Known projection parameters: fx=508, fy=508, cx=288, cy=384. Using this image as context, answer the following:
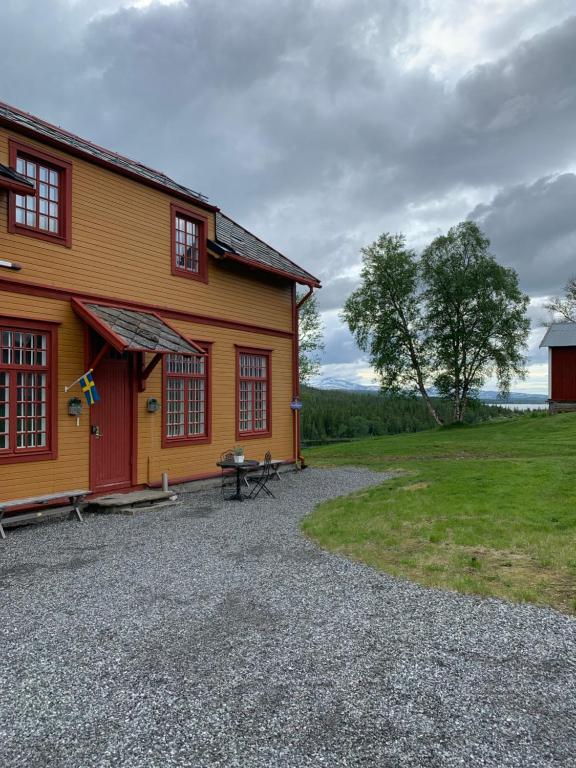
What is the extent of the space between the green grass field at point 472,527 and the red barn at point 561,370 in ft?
49.2

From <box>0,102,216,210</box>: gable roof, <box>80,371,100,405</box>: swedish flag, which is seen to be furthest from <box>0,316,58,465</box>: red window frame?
<box>0,102,216,210</box>: gable roof

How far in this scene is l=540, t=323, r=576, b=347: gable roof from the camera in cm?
2780

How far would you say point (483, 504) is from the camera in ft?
27.6

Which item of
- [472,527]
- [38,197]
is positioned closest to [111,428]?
[38,197]

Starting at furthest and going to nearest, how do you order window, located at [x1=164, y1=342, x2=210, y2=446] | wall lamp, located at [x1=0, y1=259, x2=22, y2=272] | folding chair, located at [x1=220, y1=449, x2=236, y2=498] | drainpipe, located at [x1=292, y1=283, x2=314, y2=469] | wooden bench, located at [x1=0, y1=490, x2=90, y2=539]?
drainpipe, located at [x1=292, y1=283, x2=314, y2=469] → folding chair, located at [x1=220, y1=449, x2=236, y2=498] → window, located at [x1=164, y1=342, x2=210, y2=446] → wall lamp, located at [x1=0, y1=259, x2=22, y2=272] → wooden bench, located at [x1=0, y1=490, x2=90, y2=539]

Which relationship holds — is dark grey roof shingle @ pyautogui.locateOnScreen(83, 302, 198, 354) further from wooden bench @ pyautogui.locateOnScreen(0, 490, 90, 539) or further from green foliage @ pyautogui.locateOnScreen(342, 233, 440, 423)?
green foliage @ pyautogui.locateOnScreen(342, 233, 440, 423)

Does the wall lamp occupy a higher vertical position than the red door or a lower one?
higher

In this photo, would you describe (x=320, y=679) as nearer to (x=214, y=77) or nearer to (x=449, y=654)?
(x=449, y=654)

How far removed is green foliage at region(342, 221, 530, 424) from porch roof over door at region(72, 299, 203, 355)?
20340 mm

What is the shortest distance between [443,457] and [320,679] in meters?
14.2

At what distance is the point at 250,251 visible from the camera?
42.2 feet

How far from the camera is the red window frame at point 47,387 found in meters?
7.91

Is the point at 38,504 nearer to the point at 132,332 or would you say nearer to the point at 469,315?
the point at 132,332

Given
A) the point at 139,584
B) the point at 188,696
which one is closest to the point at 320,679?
the point at 188,696
